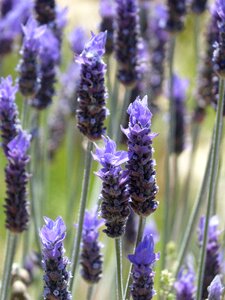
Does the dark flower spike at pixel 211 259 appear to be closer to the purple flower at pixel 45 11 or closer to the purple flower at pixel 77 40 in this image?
the purple flower at pixel 45 11

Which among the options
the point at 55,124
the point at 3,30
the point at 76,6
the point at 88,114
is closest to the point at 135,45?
the point at 88,114

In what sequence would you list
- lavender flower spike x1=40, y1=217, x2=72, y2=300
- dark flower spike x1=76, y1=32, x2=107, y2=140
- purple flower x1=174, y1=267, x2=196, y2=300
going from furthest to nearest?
purple flower x1=174, y1=267, x2=196, y2=300 < dark flower spike x1=76, y1=32, x2=107, y2=140 < lavender flower spike x1=40, y1=217, x2=72, y2=300

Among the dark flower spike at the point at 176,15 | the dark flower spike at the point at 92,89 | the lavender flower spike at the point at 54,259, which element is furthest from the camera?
the dark flower spike at the point at 176,15

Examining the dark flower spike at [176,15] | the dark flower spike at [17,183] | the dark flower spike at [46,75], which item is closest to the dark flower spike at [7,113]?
the dark flower spike at [17,183]

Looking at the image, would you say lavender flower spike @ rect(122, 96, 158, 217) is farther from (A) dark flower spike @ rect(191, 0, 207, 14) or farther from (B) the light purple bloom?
(A) dark flower spike @ rect(191, 0, 207, 14)

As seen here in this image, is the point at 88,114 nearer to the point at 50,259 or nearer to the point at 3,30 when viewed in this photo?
the point at 50,259

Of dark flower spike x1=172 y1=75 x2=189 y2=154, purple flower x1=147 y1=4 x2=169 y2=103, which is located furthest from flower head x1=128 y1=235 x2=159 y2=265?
purple flower x1=147 y1=4 x2=169 y2=103
